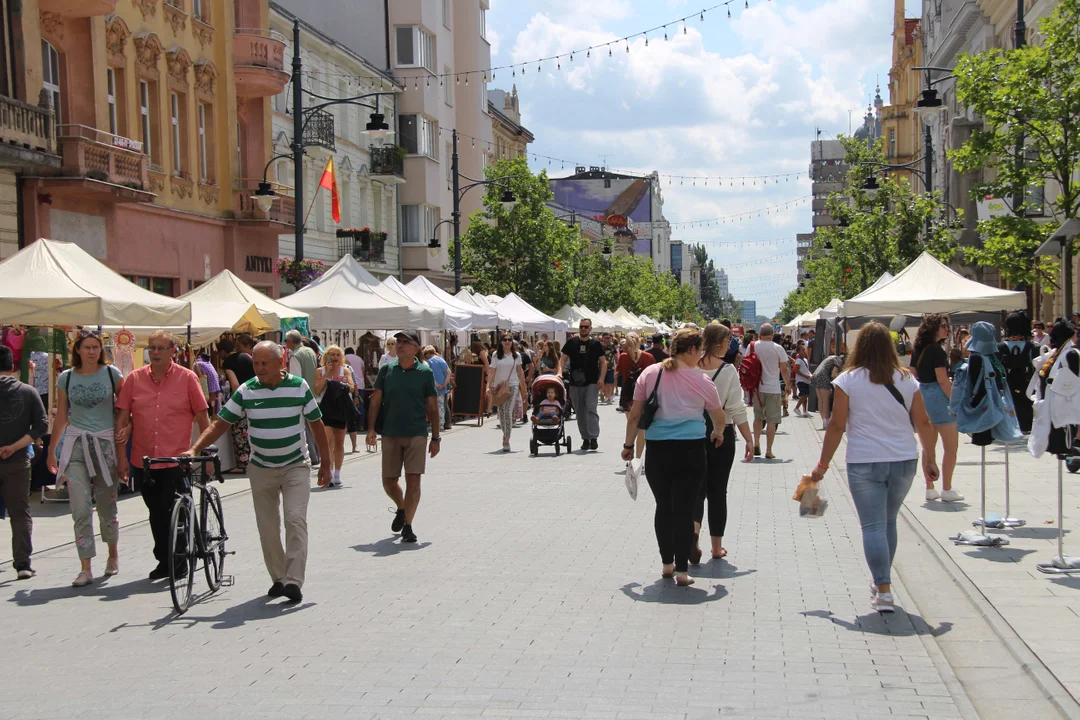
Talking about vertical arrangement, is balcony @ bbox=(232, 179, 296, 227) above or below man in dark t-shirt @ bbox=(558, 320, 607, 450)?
above

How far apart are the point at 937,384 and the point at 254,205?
20735mm

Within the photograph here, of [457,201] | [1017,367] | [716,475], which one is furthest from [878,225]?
[716,475]

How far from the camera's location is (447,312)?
24.9 meters

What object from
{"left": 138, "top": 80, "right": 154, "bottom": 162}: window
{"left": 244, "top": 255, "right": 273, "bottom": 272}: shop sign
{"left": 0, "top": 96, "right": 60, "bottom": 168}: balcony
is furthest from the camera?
{"left": 244, "top": 255, "right": 273, "bottom": 272}: shop sign

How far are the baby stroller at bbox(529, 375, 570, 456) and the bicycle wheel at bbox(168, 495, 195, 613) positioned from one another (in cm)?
1060

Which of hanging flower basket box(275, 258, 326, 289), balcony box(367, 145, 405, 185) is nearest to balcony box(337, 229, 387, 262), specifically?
balcony box(367, 145, 405, 185)

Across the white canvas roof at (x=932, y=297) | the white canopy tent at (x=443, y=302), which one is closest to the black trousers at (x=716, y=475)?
the white canvas roof at (x=932, y=297)

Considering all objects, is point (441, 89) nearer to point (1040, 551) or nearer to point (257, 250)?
point (257, 250)

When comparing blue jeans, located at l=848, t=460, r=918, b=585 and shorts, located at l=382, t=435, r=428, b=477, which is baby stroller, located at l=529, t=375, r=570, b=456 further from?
blue jeans, located at l=848, t=460, r=918, b=585

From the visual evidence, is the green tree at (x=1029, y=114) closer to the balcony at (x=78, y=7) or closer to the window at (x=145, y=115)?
Answer: the balcony at (x=78, y=7)

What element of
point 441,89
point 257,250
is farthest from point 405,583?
point 441,89

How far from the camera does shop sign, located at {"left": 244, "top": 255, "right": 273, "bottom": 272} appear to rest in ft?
97.7

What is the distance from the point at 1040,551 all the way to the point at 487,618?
4.48 metres

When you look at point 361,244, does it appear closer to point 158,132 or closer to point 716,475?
point 158,132
